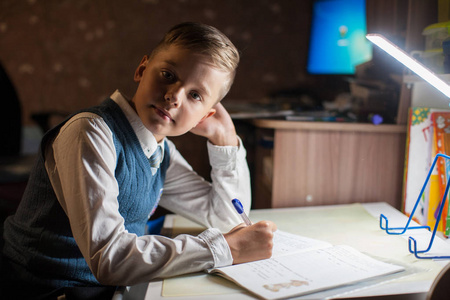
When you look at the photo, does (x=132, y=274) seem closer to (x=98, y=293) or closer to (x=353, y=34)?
(x=98, y=293)

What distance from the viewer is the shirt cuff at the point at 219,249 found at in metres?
0.84

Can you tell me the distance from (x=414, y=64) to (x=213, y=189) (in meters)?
0.63

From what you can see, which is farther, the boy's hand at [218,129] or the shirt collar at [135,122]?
the boy's hand at [218,129]

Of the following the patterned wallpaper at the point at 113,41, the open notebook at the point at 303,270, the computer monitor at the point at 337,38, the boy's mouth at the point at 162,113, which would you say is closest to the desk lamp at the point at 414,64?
the open notebook at the point at 303,270

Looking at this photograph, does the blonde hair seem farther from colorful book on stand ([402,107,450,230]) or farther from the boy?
colorful book on stand ([402,107,450,230])

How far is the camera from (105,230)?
0.78 metres

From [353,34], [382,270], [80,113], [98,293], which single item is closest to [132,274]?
[98,293]

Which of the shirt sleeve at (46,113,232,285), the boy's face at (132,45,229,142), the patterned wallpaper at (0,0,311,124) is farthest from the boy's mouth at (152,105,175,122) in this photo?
the patterned wallpaper at (0,0,311,124)

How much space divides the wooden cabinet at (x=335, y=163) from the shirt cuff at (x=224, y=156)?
0.21 meters

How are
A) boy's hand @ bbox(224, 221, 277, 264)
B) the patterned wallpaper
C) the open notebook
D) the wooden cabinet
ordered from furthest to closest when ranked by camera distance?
the patterned wallpaper, the wooden cabinet, boy's hand @ bbox(224, 221, 277, 264), the open notebook

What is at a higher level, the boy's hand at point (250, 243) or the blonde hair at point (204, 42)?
the blonde hair at point (204, 42)

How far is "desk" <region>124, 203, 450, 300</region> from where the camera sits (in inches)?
29.8

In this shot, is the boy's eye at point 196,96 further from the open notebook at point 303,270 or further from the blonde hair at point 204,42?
the open notebook at point 303,270

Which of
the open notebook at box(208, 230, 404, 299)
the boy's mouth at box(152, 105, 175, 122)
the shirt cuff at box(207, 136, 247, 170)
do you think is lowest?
the open notebook at box(208, 230, 404, 299)
